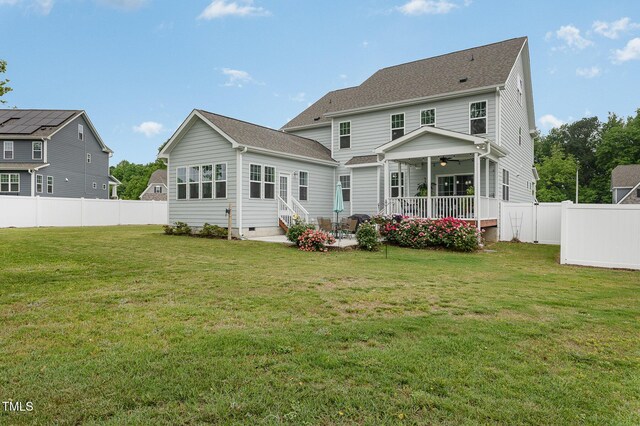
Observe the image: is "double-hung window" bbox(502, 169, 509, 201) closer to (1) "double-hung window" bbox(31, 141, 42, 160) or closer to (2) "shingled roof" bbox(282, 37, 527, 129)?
(2) "shingled roof" bbox(282, 37, 527, 129)

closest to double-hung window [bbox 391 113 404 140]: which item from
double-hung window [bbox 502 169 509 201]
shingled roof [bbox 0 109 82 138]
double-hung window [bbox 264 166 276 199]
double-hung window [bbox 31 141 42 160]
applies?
double-hung window [bbox 502 169 509 201]

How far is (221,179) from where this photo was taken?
A: 14.8 meters

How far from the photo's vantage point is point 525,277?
23.7 feet

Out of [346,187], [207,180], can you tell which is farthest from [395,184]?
[207,180]

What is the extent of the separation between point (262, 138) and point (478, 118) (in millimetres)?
9383

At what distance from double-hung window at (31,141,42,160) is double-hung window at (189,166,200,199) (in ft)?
63.0

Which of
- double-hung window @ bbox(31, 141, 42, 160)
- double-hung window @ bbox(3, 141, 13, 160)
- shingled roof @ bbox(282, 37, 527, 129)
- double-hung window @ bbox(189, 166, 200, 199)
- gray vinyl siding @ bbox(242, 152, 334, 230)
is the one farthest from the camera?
double-hung window @ bbox(3, 141, 13, 160)

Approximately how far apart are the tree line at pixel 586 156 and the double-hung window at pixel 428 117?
2946 cm

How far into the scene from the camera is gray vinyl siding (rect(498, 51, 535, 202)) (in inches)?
627

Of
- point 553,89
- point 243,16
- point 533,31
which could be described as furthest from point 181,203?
point 553,89

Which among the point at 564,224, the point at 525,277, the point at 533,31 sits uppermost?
the point at 533,31

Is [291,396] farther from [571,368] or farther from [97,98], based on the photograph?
[97,98]

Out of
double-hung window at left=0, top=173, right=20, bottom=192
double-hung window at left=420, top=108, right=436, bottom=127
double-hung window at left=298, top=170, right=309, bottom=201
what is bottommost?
double-hung window at left=298, top=170, right=309, bottom=201

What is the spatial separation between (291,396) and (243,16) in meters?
20.6
